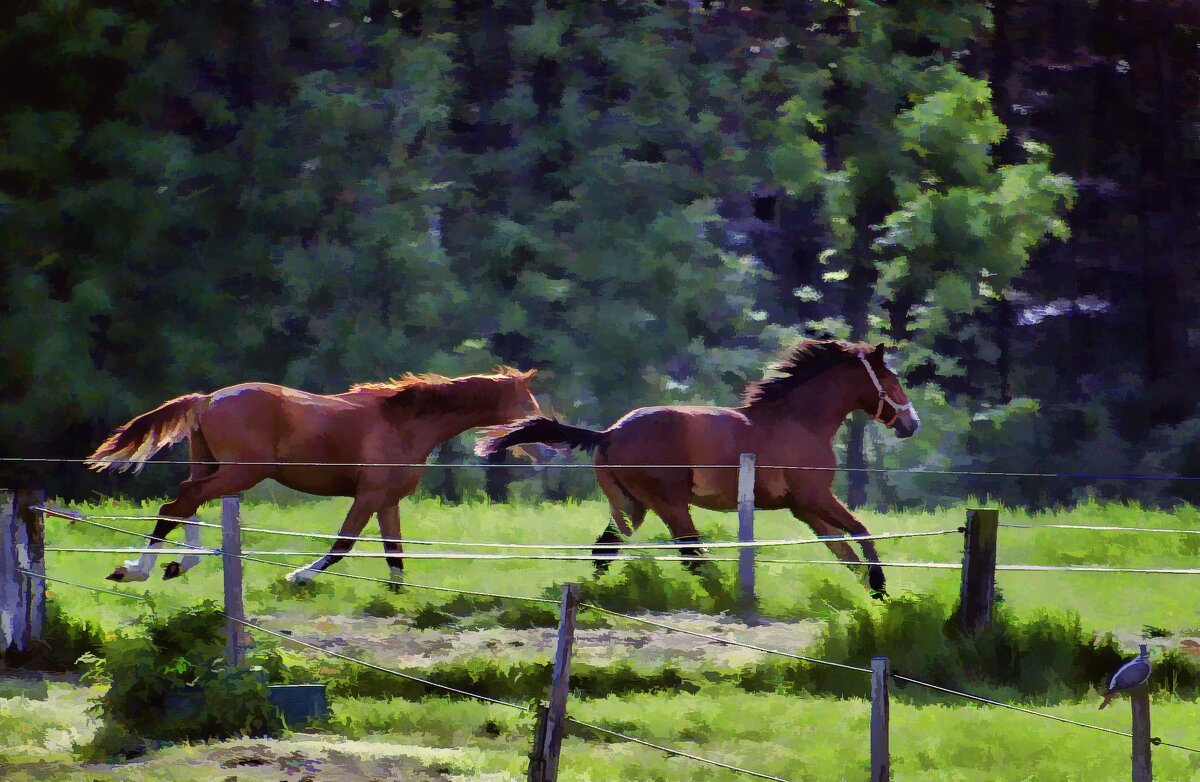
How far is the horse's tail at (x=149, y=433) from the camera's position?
9523mm

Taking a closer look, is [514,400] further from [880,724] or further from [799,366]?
[880,724]

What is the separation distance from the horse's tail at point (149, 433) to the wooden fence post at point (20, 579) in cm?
167

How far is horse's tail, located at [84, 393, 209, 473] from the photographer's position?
952 centimetres

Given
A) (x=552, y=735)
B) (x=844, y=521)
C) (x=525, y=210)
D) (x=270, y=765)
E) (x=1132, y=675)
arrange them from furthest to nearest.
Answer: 1. (x=525, y=210)
2. (x=844, y=521)
3. (x=270, y=765)
4. (x=552, y=735)
5. (x=1132, y=675)

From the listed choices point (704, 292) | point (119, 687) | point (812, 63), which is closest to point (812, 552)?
point (119, 687)

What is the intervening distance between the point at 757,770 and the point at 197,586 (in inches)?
223

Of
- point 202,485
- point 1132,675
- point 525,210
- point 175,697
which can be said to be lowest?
point 175,697

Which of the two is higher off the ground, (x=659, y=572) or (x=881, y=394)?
(x=881, y=394)

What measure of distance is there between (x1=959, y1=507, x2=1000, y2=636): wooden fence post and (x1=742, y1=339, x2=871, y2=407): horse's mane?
3.47 m

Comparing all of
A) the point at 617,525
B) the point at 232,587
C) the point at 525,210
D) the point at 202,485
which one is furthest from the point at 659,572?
the point at 525,210

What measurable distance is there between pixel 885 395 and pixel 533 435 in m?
2.92

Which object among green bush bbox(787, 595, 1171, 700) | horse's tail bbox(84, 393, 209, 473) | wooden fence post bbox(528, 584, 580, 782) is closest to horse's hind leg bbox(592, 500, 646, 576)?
green bush bbox(787, 595, 1171, 700)

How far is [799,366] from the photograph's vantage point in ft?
35.1

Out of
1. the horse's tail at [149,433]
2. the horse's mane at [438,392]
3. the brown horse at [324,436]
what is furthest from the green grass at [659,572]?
the horse's mane at [438,392]
